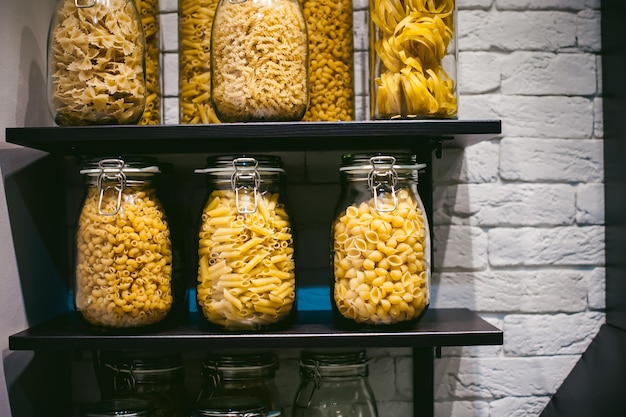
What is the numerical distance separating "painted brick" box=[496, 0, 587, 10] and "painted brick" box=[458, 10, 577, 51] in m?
0.01

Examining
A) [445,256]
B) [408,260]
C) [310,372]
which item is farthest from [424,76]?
[310,372]

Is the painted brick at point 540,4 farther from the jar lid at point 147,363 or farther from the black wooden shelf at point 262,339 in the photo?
the jar lid at point 147,363

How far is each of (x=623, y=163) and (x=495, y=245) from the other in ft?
0.95

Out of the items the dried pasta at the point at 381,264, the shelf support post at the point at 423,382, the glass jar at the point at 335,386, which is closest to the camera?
the dried pasta at the point at 381,264

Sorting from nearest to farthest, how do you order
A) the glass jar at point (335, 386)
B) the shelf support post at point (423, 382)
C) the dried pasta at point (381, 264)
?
the dried pasta at point (381, 264)
the glass jar at point (335, 386)
the shelf support post at point (423, 382)

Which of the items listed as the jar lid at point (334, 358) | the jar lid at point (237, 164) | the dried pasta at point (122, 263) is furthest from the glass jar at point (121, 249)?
the jar lid at point (334, 358)

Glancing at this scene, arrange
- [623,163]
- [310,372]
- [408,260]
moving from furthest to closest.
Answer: [623,163] → [310,372] → [408,260]

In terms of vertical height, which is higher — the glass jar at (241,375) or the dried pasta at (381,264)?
the dried pasta at (381,264)

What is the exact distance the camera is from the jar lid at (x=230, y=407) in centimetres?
103

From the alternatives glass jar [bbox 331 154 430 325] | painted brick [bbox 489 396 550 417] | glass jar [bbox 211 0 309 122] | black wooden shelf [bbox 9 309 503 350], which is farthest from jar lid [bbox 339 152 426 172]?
painted brick [bbox 489 396 550 417]

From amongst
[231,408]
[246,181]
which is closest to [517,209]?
[246,181]

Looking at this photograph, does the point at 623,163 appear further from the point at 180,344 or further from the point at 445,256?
the point at 180,344

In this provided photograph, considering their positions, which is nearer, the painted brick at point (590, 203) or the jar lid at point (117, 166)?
the jar lid at point (117, 166)

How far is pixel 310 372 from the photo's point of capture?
1.15 m
